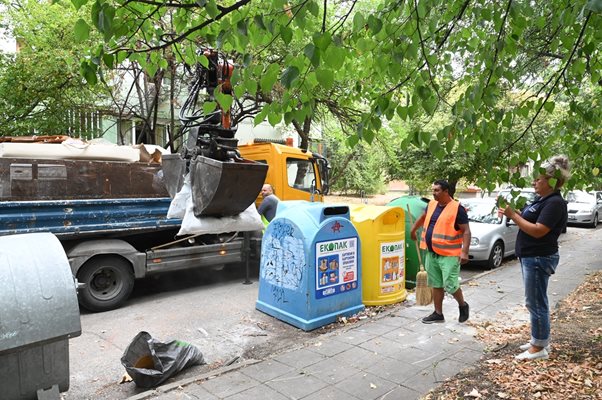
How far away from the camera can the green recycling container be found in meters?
7.03

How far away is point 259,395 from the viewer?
3.46m

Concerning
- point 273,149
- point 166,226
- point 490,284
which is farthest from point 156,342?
point 490,284

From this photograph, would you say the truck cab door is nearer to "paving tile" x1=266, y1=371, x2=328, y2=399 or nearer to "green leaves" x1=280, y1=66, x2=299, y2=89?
"paving tile" x1=266, y1=371, x2=328, y2=399

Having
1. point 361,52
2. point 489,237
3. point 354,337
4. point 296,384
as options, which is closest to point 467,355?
point 354,337

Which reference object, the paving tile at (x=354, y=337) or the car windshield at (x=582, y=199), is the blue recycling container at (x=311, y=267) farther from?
the car windshield at (x=582, y=199)

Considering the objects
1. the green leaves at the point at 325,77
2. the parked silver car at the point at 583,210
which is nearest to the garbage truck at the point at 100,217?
the green leaves at the point at 325,77

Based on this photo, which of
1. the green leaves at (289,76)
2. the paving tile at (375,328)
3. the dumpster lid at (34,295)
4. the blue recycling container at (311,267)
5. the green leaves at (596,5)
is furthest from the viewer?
the blue recycling container at (311,267)

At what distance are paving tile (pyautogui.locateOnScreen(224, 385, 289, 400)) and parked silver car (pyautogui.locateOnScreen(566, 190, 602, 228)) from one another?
18.0 m

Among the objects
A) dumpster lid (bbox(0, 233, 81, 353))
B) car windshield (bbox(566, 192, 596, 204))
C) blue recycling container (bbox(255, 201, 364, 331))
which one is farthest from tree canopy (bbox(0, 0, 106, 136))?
car windshield (bbox(566, 192, 596, 204))

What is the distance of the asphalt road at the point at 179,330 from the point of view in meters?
4.06

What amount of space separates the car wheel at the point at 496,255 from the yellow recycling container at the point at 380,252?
13.6 ft

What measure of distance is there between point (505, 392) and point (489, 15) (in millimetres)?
2816

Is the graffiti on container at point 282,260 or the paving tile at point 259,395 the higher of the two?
the graffiti on container at point 282,260

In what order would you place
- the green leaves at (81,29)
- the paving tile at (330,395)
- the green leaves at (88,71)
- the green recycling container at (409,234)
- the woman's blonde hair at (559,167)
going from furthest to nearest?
1. the green recycling container at (409,234)
2. the woman's blonde hair at (559,167)
3. the paving tile at (330,395)
4. the green leaves at (88,71)
5. the green leaves at (81,29)
